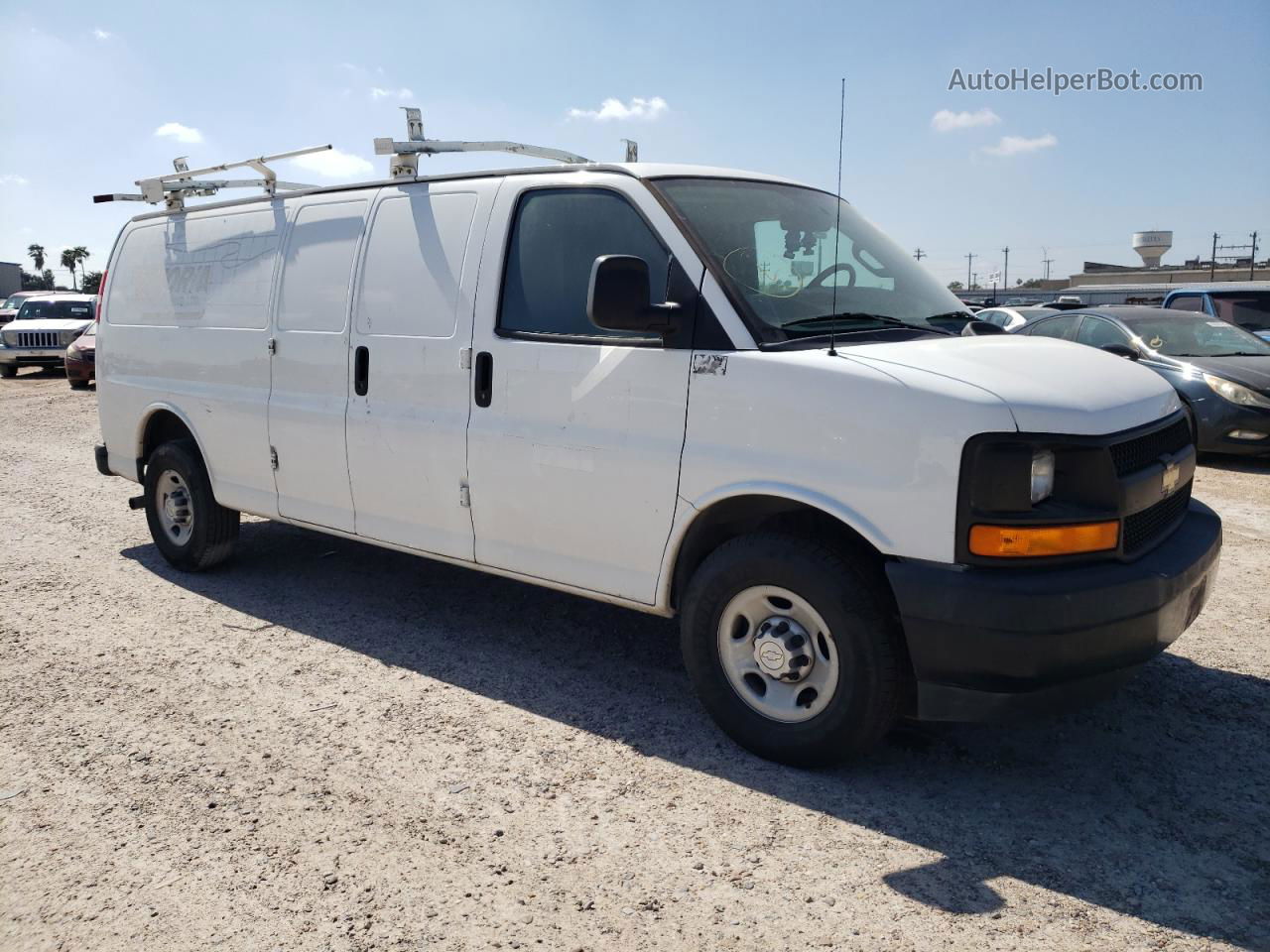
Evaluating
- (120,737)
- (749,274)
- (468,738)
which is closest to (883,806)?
(468,738)

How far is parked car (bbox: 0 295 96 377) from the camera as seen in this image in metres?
22.0

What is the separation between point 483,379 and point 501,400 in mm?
137

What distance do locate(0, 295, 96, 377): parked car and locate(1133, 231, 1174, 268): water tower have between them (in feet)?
216

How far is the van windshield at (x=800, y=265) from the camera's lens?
3.69m

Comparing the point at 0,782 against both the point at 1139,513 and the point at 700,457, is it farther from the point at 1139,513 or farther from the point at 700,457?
the point at 1139,513

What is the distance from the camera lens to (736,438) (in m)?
3.52

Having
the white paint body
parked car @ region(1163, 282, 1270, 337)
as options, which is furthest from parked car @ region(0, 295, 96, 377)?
parked car @ region(1163, 282, 1270, 337)

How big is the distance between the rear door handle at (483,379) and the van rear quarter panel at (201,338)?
1.65m

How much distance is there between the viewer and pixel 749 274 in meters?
3.73

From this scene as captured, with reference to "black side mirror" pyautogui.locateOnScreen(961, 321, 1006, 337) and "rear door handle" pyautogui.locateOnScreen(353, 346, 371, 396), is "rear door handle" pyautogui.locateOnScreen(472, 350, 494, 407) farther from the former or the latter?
"black side mirror" pyautogui.locateOnScreen(961, 321, 1006, 337)

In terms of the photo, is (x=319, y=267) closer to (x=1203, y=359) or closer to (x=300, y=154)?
(x=300, y=154)

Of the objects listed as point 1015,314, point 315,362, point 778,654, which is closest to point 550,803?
point 778,654

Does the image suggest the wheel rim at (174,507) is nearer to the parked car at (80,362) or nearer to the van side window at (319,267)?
the van side window at (319,267)

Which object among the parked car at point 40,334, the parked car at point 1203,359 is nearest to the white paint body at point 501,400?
the parked car at point 1203,359
